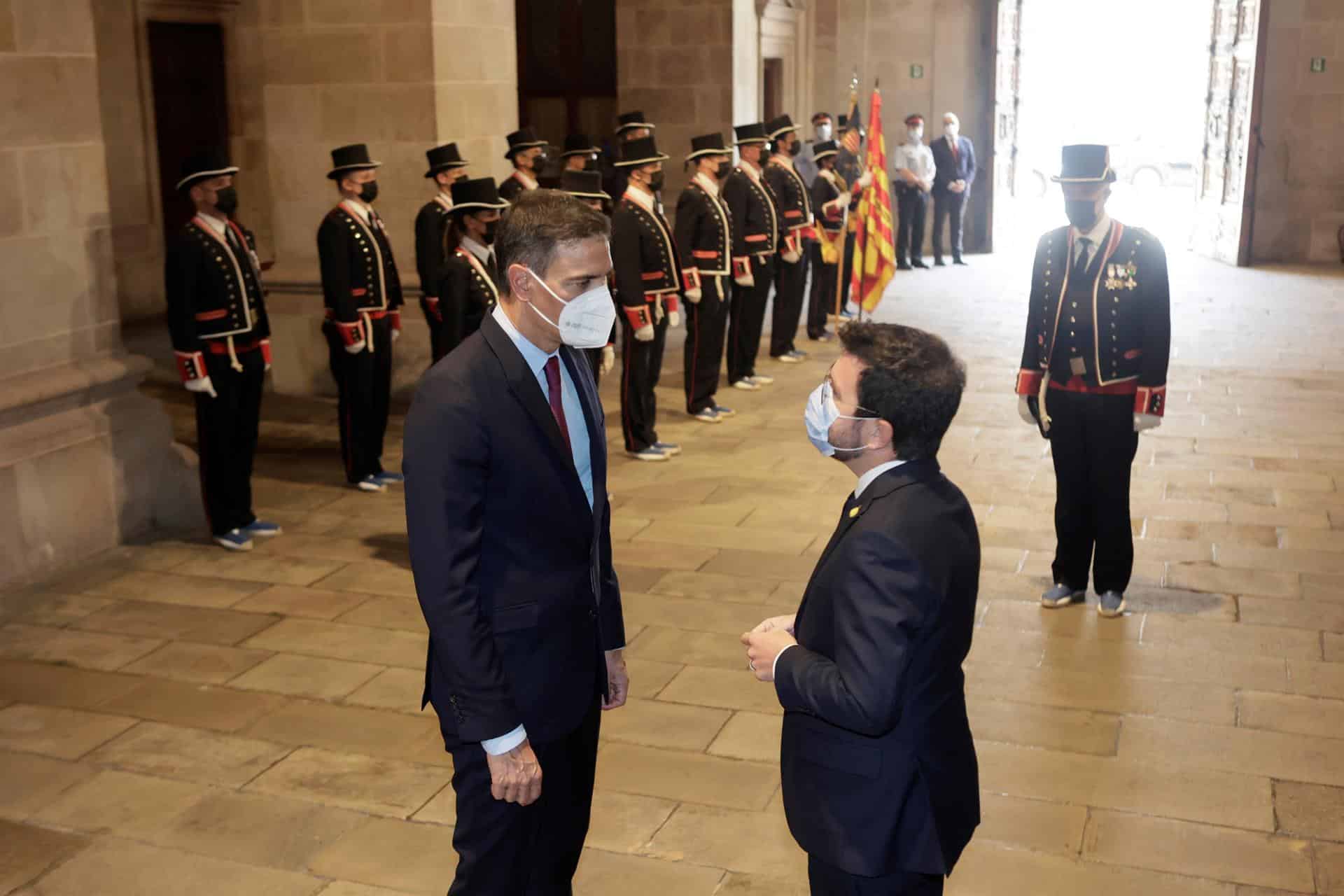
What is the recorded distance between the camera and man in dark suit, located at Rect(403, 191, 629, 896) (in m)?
2.77

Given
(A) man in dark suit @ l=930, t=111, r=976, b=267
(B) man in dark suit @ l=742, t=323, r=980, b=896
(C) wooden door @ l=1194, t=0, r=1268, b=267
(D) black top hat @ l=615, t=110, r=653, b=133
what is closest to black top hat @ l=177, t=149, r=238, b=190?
(D) black top hat @ l=615, t=110, r=653, b=133

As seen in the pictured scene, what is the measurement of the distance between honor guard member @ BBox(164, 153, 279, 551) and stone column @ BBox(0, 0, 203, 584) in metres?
0.33

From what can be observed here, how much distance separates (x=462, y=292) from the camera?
741 centimetres

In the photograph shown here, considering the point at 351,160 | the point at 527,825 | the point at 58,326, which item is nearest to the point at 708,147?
the point at 351,160

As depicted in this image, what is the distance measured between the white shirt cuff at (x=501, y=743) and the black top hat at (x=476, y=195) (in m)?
4.96

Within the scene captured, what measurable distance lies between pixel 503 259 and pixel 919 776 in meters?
1.32

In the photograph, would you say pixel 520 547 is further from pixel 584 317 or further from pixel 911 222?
pixel 911 222

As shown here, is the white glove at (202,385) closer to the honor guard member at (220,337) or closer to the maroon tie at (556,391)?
the honor guard member at (220,337)

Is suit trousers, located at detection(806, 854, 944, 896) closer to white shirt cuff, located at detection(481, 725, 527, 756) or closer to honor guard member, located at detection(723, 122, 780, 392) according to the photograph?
white shirt cuff, located at detection(481, 725, 527, 756)

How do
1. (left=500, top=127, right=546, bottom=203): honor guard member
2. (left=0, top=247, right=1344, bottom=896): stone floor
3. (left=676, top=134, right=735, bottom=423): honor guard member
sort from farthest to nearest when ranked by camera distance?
(left=676, top=134, right=735, bottom=423): honor guard member, (left=500, top=127, right=546, bottom=203): honor guard member, (left=0, top=247, right=1344, bottom=896): stone floor

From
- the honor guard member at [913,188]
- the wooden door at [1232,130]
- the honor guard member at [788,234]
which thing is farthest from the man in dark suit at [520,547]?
the wooden door at [1232,130]

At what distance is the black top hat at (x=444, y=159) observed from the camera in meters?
8.41

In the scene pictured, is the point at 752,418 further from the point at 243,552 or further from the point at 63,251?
the point at 63,251

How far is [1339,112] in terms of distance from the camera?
53.6 ft
